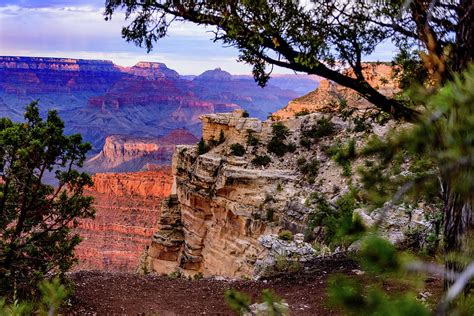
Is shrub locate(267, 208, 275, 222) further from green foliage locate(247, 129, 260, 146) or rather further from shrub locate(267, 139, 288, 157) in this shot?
green foliage locate(247, 129, 260, 146)

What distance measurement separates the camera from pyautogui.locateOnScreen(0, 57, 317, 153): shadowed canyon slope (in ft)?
511

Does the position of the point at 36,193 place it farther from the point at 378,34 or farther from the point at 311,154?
the point at 311,154

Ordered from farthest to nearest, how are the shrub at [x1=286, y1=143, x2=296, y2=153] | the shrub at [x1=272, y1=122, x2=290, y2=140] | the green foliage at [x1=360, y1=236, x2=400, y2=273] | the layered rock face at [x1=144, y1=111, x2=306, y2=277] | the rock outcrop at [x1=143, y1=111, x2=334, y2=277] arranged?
1. the shrub at [x1=272, y1=122, x2=290, y2=140]
2. the shrub at [x1=286, y1=143, x2=296, y2=153]
3. the layered rock face at [x1=144, y1=111, x2=306, y2=277]
4. the rock outcrop at [x1=143, y1=111, x2=334, y2=277]
5. the green foliage at [x1=360, y1=236, x2=400, y2=273]

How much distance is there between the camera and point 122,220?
55.5 meters

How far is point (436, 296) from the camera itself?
22.2 ft

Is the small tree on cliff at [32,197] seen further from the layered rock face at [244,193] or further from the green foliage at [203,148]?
the green foliage at [203,148]


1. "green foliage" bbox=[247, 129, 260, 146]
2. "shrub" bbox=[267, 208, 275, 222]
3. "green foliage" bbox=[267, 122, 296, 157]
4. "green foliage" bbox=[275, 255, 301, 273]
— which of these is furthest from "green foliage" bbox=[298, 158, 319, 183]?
"green foliage" bbox=[275, 255, 301, 273]

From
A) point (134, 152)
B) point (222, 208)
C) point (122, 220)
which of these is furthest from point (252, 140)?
point (134, 152)

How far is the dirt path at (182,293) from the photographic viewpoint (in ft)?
29.6

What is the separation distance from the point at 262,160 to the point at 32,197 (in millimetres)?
12443

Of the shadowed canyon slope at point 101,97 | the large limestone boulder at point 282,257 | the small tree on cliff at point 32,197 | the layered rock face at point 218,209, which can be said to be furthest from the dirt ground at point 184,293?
the shadowed canyon slope at point 101,97

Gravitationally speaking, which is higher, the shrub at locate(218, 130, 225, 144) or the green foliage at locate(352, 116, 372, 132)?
the green foliage at locate(352, 116, 372, 132)

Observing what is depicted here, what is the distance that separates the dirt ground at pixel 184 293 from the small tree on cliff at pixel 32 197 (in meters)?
1.04

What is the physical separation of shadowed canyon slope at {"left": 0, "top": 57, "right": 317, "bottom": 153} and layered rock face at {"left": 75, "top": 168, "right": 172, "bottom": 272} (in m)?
87.9
